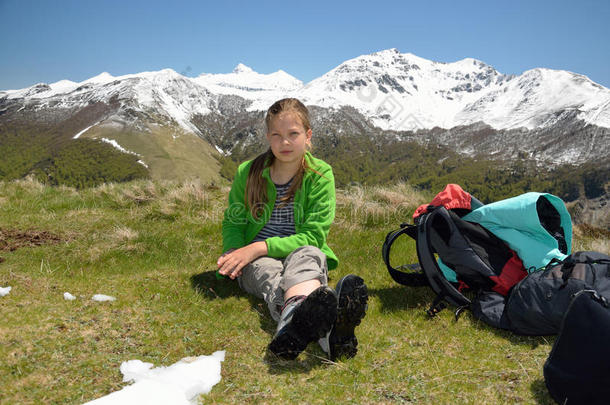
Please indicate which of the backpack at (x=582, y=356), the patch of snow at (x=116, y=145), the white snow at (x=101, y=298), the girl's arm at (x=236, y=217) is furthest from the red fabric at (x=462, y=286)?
the patch of snow at (x=116, y=145)

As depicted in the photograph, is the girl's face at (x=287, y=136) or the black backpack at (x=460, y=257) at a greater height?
the girl's face at (x=287, y=136)

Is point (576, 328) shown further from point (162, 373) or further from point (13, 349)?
point (13, 349)

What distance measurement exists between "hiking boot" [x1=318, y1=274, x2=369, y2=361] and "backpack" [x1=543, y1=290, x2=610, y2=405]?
4.52 feet

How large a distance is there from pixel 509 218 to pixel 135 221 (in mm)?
6718

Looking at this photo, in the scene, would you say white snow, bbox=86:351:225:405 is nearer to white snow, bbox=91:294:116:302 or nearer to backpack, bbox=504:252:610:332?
white snow, bbox=91:294:116:302

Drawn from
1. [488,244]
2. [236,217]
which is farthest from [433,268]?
[236,217]

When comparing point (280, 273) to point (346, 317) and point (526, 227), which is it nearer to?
point (346, 317)

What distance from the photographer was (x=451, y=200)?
434 centimetres

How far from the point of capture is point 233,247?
13.1 ft

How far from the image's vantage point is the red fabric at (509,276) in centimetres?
385

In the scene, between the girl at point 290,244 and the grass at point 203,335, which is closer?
the grass at point 203,335

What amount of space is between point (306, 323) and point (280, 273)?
38.1 inches

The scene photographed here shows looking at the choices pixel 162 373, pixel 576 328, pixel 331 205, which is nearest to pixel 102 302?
pixel 162 373

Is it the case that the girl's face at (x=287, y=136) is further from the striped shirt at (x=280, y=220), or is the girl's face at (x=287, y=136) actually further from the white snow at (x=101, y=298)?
the white snow at (x=101, y=298)
